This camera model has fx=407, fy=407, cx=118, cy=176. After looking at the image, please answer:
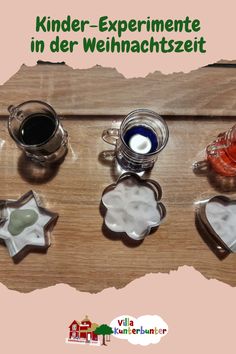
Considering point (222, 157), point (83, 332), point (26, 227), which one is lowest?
point (83, 332)

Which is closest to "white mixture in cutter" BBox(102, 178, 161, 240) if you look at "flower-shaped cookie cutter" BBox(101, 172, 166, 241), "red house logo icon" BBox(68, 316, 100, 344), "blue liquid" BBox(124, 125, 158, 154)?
"flower-shaped cookie cutter" BBox(101, 172, 166, 241)

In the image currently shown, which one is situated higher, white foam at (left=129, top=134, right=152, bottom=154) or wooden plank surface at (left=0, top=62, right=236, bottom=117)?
wooden plank surface at (left=0, top=62, right=236, bottom=117)

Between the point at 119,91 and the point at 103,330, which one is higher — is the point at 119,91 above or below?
above

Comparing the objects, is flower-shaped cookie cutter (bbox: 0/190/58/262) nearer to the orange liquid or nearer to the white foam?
the white foam

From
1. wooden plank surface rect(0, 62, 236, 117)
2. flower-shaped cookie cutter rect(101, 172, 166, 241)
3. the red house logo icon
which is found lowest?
the red house logo icon

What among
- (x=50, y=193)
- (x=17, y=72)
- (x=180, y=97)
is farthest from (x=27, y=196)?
(x=180, y=97)

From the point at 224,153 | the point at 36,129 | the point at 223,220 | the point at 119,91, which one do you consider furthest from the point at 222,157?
the point at 36,129

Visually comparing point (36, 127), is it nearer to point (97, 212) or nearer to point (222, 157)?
point (97, 212)
